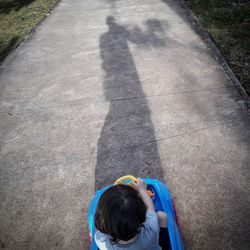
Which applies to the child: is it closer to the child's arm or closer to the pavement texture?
the child's arm

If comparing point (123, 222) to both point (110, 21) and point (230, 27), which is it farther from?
point (110, 21)

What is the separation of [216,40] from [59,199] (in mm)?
4122

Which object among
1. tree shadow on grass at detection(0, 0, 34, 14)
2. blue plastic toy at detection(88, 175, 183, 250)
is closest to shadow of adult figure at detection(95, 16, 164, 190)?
blue plastic toy at detection(88, 175, 183, 250)

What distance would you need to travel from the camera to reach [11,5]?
8.56m

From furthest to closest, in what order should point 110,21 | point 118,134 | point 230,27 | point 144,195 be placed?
point 110,21 < point 230,27 < point 118,134 < point 144,195

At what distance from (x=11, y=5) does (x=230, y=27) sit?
777cm

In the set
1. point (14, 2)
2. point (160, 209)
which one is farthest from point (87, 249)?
point (14, 2)

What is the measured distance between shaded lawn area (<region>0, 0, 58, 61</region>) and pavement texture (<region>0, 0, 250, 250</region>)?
0.94m

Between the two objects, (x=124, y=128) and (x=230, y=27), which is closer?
(x=124, y=128)

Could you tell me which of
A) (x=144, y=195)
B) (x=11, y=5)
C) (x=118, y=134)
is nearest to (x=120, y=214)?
(x=144, y=195)

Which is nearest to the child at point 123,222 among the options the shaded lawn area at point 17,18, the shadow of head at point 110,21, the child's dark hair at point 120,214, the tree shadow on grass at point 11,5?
the child's dark hair at point 120,214

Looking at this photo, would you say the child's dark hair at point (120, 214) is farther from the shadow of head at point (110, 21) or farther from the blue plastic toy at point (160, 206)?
the shadow of head at point (110, 21)

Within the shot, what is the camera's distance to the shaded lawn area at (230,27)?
395cm

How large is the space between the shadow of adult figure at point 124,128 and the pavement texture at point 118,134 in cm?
1
